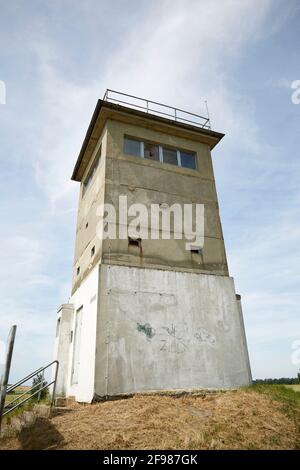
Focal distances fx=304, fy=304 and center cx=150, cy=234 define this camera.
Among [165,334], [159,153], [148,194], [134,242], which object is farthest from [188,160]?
[165,334]

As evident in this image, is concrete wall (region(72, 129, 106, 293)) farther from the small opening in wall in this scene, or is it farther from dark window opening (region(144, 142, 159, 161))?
dark window opening (region(144, 142, 159, 161))

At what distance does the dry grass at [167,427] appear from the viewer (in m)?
4.80

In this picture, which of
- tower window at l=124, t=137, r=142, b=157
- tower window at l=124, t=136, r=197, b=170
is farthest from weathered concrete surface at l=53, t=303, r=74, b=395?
tower window at l=124, t=136, r=197, b=170

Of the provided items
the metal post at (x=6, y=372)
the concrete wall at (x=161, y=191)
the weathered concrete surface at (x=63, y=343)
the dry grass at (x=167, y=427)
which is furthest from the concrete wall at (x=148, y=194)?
the metal post at (x=6, y=372)

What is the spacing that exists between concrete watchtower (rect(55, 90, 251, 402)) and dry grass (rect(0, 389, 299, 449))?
107 centimetres

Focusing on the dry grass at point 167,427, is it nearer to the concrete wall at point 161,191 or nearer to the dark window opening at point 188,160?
the concrete wall at point 161,191

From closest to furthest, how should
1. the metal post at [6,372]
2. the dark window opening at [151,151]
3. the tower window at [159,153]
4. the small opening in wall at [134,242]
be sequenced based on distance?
the metal post at [6,372] < the small opening in wall at [134,242] < the tower window at [159,153] < the dark window opening at [151,151]

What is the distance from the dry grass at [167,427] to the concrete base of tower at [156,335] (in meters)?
0.85

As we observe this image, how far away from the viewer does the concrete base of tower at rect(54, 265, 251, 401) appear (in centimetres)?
778

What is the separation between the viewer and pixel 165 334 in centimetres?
855

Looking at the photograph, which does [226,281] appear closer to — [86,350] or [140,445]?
[86,350]

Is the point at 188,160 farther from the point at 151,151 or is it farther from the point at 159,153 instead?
the point at 151,151

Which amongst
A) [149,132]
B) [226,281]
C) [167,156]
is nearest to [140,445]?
[226,281]

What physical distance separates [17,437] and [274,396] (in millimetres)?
5486
